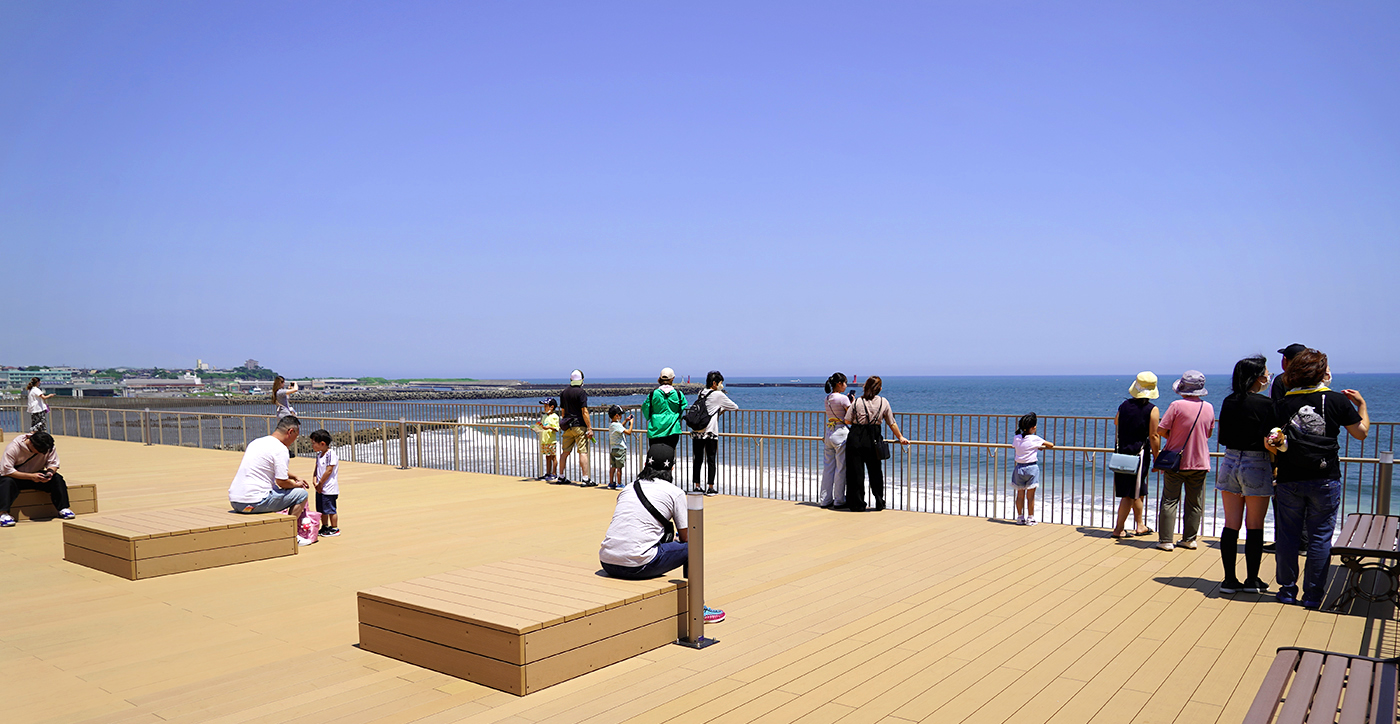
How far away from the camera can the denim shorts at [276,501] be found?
7953mm

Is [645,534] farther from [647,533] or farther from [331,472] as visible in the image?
[331,472]

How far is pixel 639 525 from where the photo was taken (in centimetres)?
527

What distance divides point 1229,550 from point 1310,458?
0.89 meters

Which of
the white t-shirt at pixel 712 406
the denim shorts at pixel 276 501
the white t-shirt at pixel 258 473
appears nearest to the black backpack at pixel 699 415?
the white t-shirt at pixel 712 406

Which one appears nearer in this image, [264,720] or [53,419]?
[264,720]

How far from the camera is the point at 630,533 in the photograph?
525 cm

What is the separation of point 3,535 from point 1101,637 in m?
10.2

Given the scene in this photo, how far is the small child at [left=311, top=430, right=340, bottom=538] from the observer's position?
8367 mm

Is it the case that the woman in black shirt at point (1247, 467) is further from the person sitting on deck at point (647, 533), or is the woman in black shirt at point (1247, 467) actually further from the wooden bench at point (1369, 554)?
the person sitting on deck at point (647, 533)

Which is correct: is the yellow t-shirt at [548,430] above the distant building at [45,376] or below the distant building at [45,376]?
above

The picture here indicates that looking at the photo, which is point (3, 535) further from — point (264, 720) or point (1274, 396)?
point (1274, 396)

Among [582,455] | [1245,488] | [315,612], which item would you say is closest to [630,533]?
[315,612]

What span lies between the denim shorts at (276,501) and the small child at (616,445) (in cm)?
477

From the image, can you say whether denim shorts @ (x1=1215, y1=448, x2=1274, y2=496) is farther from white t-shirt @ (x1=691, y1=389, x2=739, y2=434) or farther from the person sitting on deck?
white t-shirt @ (x1=691, y1=389, x2=739, y2=434)
